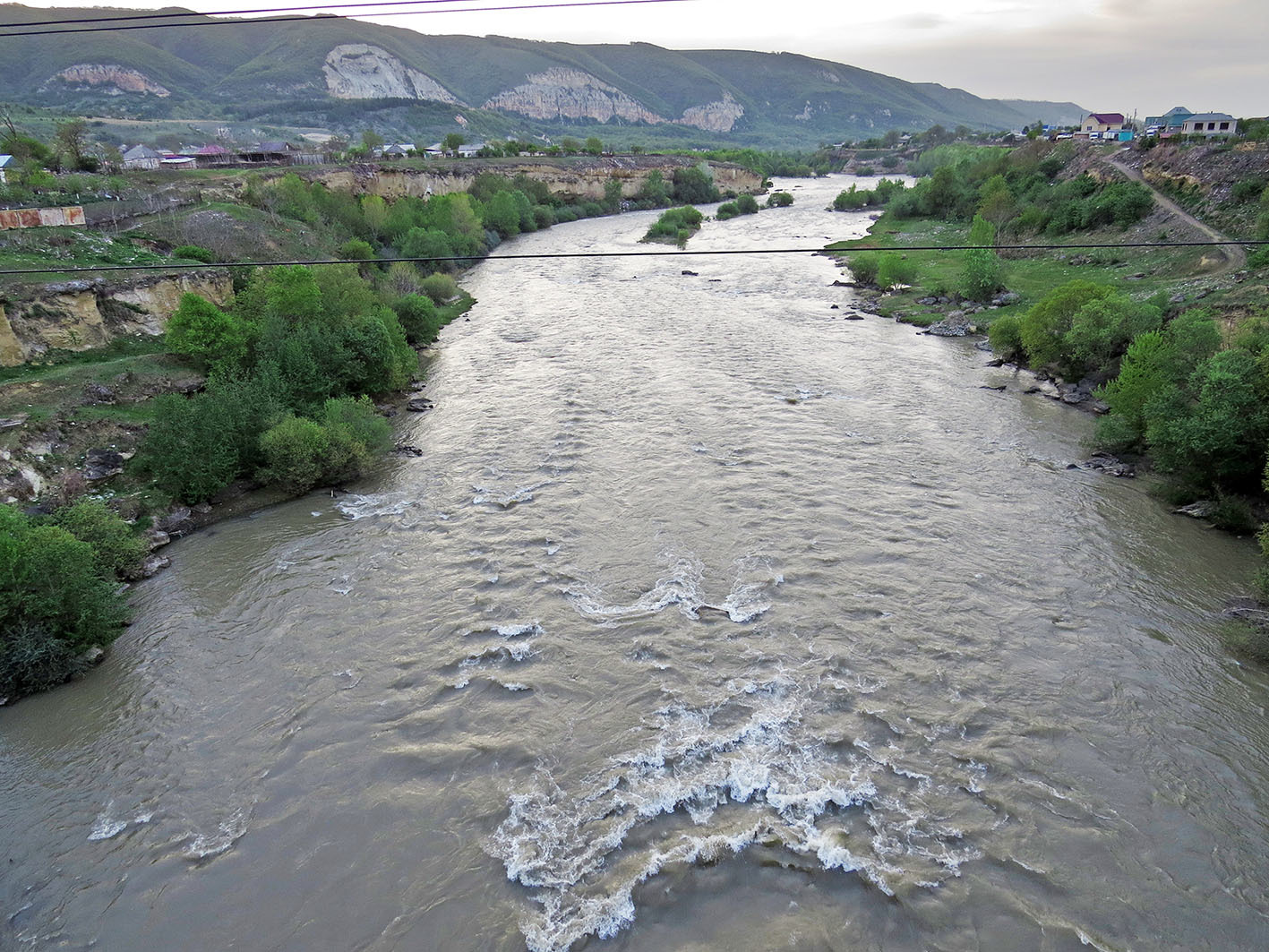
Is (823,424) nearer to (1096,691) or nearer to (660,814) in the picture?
(1096,691)

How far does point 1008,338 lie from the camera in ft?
99.2

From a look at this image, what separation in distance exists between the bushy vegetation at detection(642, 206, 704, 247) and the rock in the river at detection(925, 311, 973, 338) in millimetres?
30907

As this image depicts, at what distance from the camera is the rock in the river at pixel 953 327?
36.0 meters

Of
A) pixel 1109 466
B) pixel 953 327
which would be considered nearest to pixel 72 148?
pixel 953 327

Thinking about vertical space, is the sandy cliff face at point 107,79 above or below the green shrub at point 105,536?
below

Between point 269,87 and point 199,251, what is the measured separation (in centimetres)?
17990

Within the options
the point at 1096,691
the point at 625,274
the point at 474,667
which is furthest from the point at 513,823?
the point at 625,274

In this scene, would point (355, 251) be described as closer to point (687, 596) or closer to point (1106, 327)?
point (687, 596)

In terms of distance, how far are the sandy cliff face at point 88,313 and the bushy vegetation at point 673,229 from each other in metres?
44.1

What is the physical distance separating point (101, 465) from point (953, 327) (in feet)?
119

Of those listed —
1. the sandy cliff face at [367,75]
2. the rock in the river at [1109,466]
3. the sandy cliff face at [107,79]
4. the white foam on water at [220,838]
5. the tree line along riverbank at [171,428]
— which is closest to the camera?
the white foam on water at [220,838]

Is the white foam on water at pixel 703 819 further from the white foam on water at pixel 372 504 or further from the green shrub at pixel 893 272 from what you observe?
the green shrub at pixel 893 272

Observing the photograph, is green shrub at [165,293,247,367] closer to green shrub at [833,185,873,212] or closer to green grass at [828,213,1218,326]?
green grass at [828,213,1218,326]

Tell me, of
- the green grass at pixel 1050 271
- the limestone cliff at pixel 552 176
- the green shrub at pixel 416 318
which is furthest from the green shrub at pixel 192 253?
the limestone cliff at pixel 552 176
